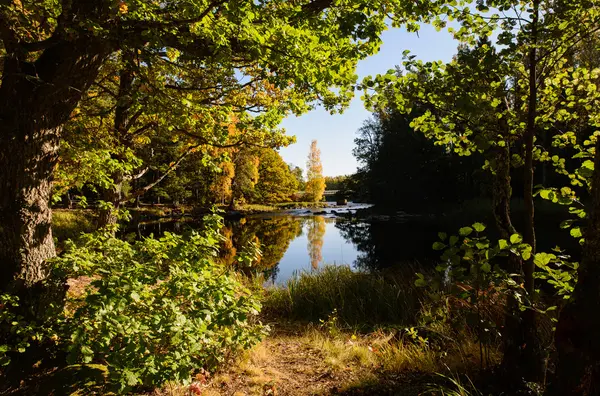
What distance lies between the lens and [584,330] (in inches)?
66.5

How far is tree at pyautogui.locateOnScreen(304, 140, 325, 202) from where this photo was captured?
61.8m

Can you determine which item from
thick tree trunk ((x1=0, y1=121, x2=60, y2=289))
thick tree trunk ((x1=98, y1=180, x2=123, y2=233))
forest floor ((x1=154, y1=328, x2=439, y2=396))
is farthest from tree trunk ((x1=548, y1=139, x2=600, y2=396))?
thick tree trunk ((x1=98, y1=180, x2=123, y2=233))

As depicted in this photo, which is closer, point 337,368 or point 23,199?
point 23,199

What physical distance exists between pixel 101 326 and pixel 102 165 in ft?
11.0

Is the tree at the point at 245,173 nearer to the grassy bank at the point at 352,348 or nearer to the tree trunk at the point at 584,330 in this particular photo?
the grassy bank at the point at 352,348

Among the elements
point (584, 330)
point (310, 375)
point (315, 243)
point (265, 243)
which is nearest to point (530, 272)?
point (584, 330)

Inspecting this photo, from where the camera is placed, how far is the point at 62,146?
4582mm

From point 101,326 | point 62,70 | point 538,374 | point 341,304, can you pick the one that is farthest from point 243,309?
point 341,304

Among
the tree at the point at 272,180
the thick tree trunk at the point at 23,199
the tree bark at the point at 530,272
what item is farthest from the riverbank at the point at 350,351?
the tree at the point at 272,180

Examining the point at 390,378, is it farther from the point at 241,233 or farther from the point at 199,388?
the point at 241,233

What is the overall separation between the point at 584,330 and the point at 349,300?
6.60 meters

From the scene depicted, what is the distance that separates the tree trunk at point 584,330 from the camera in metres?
1.67

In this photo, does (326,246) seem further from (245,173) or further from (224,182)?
(245,173)

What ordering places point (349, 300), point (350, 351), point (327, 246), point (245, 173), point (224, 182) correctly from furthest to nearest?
1. point (245, 173)
2. point (224, 182)
3. point (327, 246)
4. point (349, 300)
5. point (350, 351)
